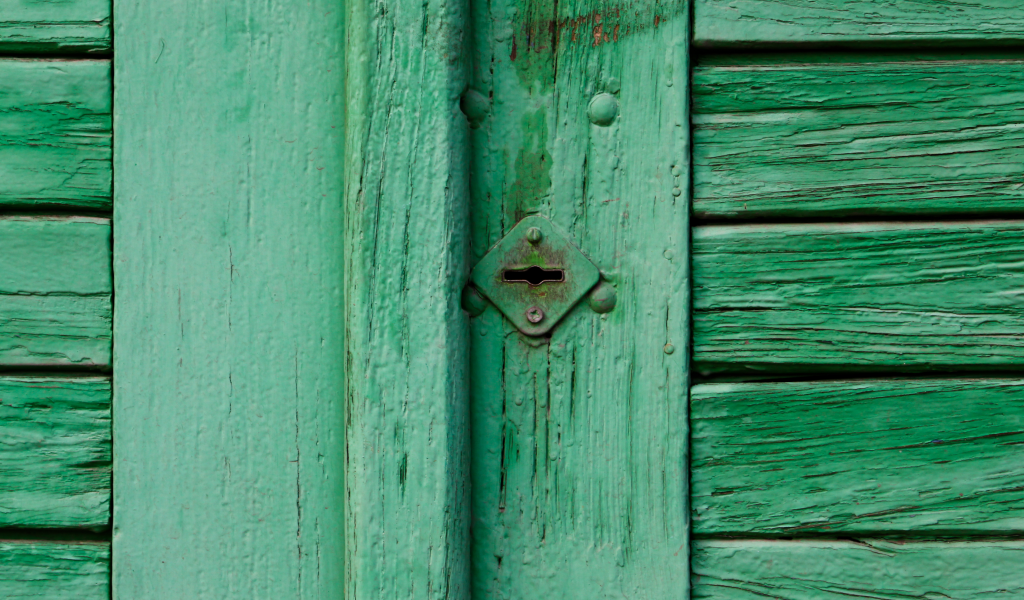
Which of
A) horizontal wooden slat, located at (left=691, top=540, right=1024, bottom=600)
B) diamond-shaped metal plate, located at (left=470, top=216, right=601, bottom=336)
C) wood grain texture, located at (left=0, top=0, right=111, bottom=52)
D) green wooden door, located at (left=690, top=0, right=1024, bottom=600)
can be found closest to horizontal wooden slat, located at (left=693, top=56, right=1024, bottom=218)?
green wooden door, located at (left=690, top=0, right=1024, bottom=600)

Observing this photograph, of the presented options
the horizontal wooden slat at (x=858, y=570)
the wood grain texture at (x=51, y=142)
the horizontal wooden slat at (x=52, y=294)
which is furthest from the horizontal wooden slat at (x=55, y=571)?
the horizontal wooden slat at (x=858, y=570)

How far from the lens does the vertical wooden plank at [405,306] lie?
1.61 feet

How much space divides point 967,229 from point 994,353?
100 mm

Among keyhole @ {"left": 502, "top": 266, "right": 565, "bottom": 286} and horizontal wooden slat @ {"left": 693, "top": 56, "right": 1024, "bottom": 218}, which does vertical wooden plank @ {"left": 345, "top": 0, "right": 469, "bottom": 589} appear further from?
horizontal wooden slat @ {"left": 693, "top": 56, "right": 1024, "bottom": 218}

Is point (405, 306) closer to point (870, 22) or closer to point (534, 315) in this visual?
point (534, 315)

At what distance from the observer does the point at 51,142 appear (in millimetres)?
538

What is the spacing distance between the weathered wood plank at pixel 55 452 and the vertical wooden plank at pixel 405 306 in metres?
0.22

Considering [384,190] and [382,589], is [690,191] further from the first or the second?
[382,589]

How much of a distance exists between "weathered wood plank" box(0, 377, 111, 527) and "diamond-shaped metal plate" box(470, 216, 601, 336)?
330 millimetres

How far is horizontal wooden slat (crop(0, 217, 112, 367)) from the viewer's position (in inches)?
21.1

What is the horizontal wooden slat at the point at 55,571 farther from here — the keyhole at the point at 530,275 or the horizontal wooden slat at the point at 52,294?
the keyhole at the point at 530,275

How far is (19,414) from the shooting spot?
0.54 meters

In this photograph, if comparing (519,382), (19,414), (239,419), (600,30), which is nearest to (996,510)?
(519,382)

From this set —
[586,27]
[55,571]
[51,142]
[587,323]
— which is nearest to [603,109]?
[586,27]
